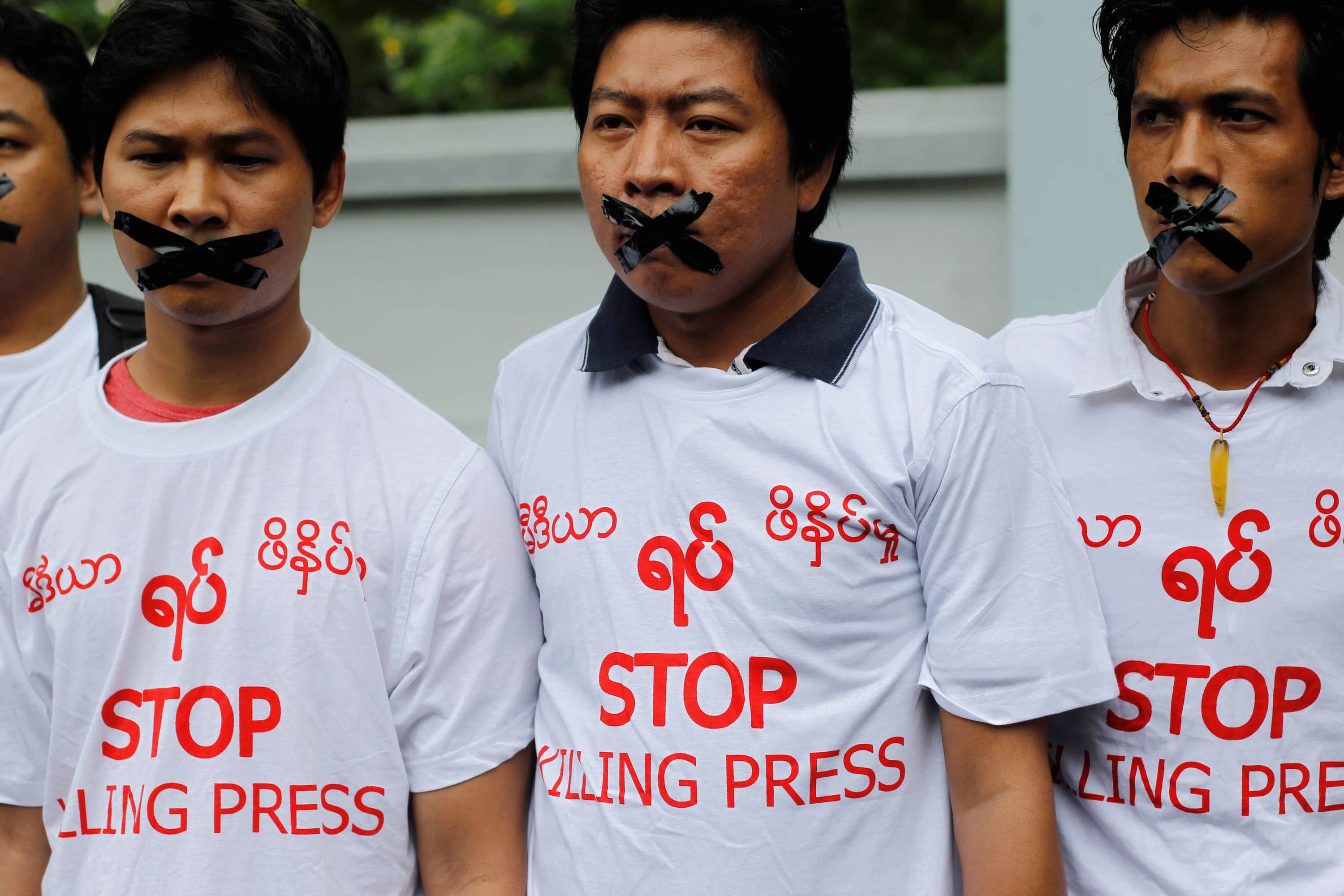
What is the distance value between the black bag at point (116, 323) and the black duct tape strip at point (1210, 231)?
205 cm

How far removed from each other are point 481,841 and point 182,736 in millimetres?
475

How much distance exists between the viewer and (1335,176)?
2164 mm

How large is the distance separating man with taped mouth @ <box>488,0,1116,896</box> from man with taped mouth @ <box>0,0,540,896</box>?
15 cm

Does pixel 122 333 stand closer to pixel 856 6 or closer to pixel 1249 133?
pixel 1249 133

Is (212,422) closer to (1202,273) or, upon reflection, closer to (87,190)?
(87,190)

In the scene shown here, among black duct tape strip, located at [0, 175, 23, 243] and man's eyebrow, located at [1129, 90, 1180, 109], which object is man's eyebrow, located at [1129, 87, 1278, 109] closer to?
man's eyebrow, located at [1129, 90, 1180, 109]

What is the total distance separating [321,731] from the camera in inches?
81.9

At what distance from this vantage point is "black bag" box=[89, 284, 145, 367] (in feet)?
9.55

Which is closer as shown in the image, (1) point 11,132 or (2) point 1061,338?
(2) point 1061,338

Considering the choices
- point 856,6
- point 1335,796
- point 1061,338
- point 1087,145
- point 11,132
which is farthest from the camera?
point 856,6

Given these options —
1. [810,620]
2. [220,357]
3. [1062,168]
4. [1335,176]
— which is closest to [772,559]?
[810,620]

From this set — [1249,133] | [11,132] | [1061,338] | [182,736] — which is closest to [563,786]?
[182,736]

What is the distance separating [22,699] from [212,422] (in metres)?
0.52

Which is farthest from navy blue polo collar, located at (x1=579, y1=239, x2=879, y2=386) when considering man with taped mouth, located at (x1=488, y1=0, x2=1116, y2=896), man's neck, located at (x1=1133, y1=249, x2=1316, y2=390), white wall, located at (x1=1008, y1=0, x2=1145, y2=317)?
white wall, located at (x1=1008, y1=0, x2=1145, y2=317)
